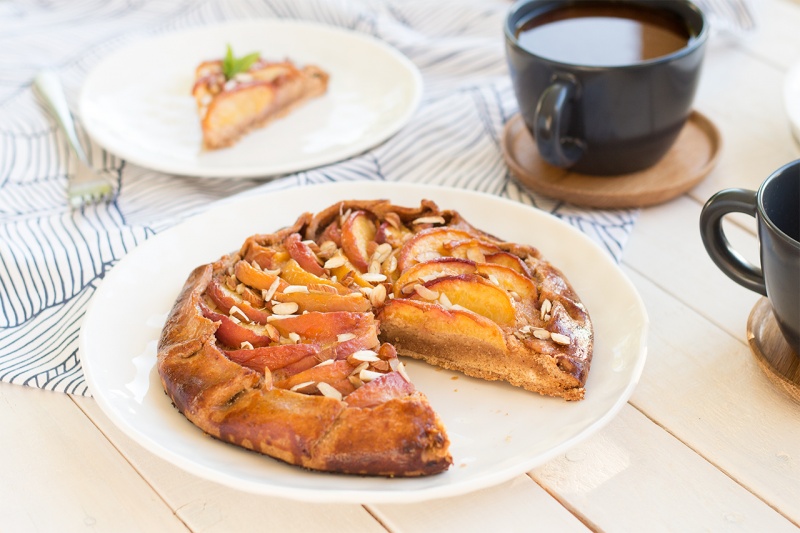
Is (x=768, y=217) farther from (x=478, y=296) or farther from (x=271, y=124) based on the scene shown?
(x=271, y=124)

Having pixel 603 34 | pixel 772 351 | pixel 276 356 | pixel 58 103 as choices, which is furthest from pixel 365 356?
pixel 58 103

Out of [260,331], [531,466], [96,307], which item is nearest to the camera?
[531,466]

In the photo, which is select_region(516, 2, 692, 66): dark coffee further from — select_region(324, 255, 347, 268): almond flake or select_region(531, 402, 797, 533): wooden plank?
select_region(531, 402, 797, 533): wooden plank

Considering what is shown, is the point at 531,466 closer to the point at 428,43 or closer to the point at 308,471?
the point at 308,471

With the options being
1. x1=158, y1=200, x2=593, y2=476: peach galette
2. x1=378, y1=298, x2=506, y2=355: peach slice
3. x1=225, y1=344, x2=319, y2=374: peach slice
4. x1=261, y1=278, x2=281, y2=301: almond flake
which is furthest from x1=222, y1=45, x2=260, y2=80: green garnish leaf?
x1=225, y1=344, x2=319, y2=374: peach slice

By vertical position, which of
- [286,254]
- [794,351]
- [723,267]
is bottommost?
[794,351]

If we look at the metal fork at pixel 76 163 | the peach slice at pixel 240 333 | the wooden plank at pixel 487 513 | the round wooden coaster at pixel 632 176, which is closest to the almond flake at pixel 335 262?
the peach slice at pixel 240 333

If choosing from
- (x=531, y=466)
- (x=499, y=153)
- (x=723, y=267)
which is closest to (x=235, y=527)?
(x=531, y=466)

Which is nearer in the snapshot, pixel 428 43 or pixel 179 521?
pixel 179 521

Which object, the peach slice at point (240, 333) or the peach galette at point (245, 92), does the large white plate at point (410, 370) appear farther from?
the peach galette at point (245, 92)
